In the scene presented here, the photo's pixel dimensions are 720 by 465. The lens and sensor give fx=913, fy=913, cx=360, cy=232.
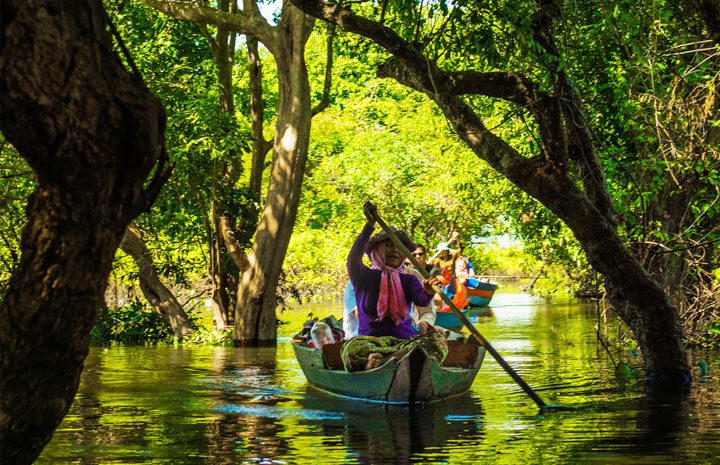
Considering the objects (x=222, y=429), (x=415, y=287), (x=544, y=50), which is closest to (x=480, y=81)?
(x=544, y=50)

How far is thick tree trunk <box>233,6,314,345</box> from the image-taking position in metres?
16.8

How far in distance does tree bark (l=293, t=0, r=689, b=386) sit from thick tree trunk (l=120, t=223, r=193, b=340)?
10634 millimetres

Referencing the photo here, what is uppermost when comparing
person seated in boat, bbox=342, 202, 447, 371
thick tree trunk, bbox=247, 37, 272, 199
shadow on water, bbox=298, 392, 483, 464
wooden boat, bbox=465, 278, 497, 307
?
thick tree trunk, bbox=247, 37, 272, 199

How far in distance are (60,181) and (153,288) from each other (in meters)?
15.6

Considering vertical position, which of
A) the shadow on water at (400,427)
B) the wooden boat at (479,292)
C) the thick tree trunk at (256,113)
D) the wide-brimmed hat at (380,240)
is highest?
the thick tree trunk at (256,113)

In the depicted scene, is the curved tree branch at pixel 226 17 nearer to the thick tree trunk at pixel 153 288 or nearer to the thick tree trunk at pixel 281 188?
the thick tree trunk at pixel 281 188

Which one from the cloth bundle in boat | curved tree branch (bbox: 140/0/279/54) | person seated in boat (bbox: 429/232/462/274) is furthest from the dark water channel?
person seated in boat (bbox: 429/232/462/274)

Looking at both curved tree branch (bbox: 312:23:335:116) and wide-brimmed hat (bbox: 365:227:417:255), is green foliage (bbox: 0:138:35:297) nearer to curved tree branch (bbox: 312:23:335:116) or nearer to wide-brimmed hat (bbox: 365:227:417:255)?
curved tree branch (bbox: 312:23:335:116)

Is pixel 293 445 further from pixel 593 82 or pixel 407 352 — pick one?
pixel 593 82

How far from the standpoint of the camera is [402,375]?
9625mm

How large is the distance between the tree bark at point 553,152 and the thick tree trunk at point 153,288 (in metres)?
10.6

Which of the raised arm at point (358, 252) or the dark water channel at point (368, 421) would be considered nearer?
the dark water channel at point (368, 421)

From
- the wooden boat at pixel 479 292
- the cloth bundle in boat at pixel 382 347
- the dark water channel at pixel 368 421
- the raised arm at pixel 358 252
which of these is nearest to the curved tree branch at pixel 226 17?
the dark water channel at pixel 368 421

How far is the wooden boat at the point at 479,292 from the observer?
104ft
